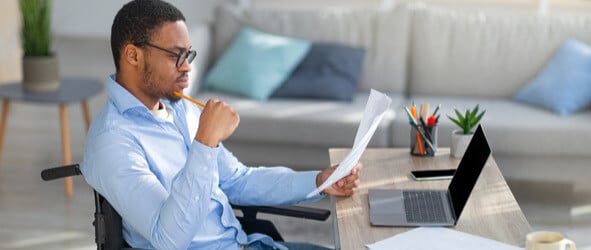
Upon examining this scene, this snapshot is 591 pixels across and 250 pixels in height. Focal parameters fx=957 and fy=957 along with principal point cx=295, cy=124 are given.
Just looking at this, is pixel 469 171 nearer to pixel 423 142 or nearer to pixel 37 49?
pixel 423 142

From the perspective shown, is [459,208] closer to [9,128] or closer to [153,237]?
[153,237]

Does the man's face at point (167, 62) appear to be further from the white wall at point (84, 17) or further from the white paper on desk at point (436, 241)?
the white wall at point (84, 17)

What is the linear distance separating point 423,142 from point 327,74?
5.55 feet

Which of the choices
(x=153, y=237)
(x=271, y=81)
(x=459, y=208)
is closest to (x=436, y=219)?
(x=459, y=208)

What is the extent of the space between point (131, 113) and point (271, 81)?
89.8 inches

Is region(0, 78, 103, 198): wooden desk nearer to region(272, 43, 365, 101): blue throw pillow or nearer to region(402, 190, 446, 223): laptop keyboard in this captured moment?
region(272, 43, 365, 101): blue throw pillow

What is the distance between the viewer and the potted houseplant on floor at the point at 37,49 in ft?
14.3

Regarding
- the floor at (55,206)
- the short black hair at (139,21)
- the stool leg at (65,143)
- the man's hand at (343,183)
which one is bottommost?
→ the floor at (55,206)

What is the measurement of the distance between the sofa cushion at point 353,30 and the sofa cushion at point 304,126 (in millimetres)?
416

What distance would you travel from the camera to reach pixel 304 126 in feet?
13.8

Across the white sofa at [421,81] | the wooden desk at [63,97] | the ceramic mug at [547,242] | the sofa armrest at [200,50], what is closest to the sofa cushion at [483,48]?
the white sofa at [421,81]

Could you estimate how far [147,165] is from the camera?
7.17ft

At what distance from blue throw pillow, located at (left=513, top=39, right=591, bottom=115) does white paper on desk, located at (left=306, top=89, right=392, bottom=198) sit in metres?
2.23

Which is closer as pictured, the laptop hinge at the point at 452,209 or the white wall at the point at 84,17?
the laptop hinge at the point at 452,209
